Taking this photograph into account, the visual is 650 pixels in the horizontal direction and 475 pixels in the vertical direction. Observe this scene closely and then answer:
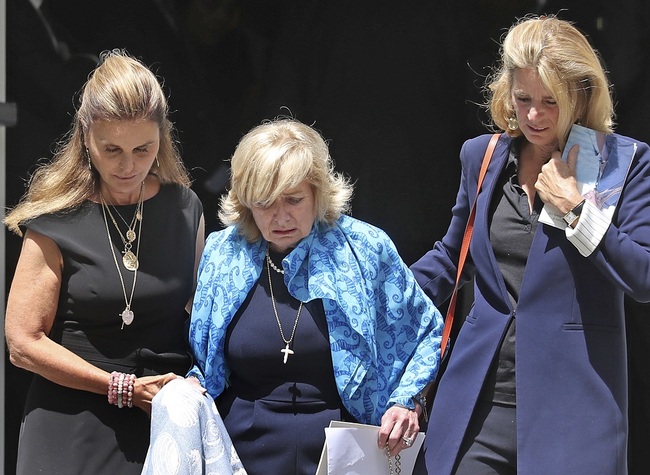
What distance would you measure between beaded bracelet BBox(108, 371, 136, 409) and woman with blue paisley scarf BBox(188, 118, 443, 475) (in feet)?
0.58

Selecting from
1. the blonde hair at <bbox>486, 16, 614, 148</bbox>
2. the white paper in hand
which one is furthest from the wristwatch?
the white paper in hand

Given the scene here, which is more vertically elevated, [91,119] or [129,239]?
[91,119]

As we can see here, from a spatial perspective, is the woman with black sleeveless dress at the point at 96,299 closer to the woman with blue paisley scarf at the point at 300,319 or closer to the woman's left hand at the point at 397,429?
the woman with blue paisley scarf at the point at 300,319

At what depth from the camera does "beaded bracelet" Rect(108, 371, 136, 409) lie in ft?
10.0

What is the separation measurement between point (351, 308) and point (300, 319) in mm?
143

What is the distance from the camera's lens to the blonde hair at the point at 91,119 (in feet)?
10.2

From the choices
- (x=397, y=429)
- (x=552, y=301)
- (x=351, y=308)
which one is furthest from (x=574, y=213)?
(x=397, y=429)

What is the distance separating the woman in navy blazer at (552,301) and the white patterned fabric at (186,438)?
24.5 inches

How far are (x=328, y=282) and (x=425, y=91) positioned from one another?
1856 mm

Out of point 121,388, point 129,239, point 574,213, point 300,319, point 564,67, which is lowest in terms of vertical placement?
point 121,388

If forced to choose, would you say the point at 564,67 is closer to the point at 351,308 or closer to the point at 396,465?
the point at 351,308

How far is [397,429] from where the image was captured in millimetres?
3053

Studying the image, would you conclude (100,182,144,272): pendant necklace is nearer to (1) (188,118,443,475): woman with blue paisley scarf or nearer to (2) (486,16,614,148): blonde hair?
(1) (188,118,443,475): woman with blue paisley scarf

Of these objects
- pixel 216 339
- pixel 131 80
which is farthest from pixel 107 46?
pixel 216 339
